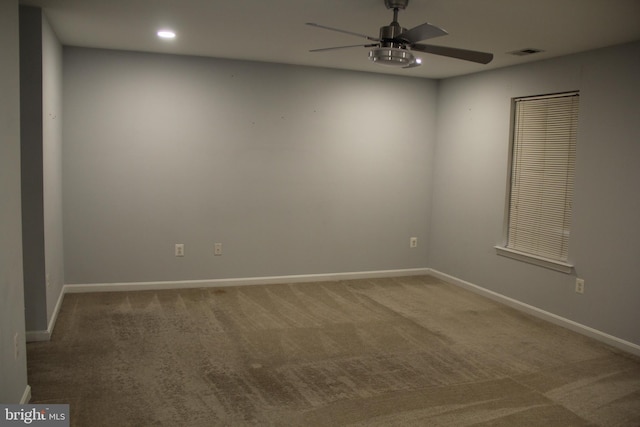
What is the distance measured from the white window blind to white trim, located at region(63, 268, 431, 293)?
1.48 metres

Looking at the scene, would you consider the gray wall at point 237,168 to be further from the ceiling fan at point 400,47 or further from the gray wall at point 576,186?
the ceiling fan at point 400,47

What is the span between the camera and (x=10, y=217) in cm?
262

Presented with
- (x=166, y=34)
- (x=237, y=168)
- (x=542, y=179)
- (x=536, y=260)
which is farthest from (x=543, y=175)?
(x=166, y=34)

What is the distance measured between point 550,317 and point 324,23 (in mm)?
3149

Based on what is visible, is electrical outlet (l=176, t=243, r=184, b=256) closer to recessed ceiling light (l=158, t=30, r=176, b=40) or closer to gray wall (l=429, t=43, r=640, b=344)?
recessed ceiling light (l=158, t=30, r=176, b=40)

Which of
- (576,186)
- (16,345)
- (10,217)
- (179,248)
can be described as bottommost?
(16,345)

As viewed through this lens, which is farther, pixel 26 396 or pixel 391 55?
pixel 391 55

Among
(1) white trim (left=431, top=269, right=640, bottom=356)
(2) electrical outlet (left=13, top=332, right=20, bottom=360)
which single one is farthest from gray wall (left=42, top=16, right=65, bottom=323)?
(1) white trim (left=431, top=269, right=640, bottom=356)

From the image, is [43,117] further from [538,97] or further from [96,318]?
[538,97]

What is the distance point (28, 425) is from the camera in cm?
238

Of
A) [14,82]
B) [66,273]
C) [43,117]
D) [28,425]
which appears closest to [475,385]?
[28,425]

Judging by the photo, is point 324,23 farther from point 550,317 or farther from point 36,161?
point 550,317
